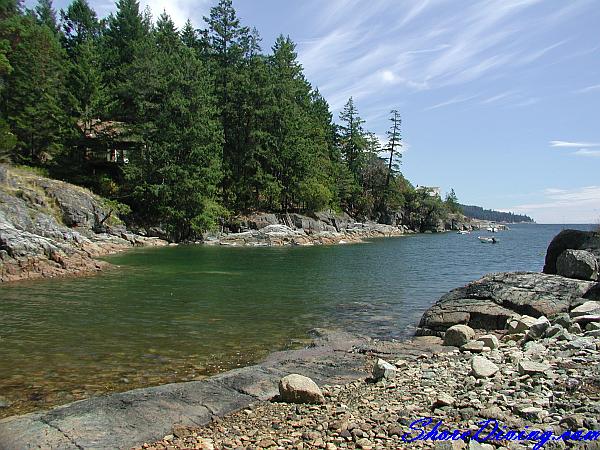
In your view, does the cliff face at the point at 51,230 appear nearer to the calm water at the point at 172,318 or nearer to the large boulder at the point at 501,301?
the calm water at the point at 172,318

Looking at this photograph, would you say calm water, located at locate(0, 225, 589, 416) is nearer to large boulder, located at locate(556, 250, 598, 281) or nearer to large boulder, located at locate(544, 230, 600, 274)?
large boulder, located at locate(544, 230, 600, 274)

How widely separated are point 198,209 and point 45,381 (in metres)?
40.8

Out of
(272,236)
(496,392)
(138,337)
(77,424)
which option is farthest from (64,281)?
(272,236)

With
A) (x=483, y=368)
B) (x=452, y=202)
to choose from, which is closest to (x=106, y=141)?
(x=483, y=368)

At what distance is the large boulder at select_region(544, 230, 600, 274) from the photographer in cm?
1907

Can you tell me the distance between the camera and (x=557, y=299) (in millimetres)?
13430

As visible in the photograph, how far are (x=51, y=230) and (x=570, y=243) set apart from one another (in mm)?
29707

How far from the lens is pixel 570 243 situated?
1989 centimetres

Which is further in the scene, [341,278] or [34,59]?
[34,59]

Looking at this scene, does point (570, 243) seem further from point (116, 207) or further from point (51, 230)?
point (116, 207)

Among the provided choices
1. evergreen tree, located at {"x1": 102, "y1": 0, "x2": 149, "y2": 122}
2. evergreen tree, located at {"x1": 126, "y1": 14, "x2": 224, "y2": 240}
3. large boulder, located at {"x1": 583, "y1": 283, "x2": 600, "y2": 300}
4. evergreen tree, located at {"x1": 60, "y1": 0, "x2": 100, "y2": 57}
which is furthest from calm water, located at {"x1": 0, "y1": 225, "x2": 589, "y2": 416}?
evergreen tree, located at {"x1": 60, "y1": 0, "x2": 100, "y2": 57}

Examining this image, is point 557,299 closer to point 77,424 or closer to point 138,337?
point 138,337

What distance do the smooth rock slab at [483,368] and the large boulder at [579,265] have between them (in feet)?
39.2

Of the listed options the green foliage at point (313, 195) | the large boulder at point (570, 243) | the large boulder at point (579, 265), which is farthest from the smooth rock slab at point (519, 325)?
the green foliage at point (313, 195)
